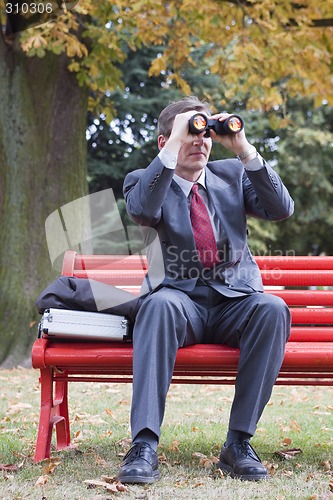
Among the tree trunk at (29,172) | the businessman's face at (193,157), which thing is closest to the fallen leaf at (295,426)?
the businessman's face at (193,157)

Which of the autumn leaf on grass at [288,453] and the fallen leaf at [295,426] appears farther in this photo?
the fallen leaf at [295,426]

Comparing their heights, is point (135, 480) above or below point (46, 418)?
below

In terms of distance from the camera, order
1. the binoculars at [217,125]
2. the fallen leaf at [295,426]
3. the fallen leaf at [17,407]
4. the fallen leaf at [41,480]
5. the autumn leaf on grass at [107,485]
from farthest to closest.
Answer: the fallen leaf at [17,407] → the fallen leaf at [295,426] → the binoculars at [217,125] → the fallen leaf at [41,480] → the autumn leaf on grass at [107,485]

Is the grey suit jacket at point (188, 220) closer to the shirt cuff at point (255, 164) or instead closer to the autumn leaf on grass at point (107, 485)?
the shirt cuff at point (255, 164)

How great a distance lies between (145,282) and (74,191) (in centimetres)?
487

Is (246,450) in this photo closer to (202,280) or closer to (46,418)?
(202,280)

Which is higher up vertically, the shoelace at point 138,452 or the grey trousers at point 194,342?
the grey trousers at point 194,342

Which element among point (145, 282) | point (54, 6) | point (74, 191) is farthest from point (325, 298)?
point (54, 6)

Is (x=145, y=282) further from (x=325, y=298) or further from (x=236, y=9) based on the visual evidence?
(x=236, y=9)

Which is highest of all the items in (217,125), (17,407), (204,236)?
(217,125)

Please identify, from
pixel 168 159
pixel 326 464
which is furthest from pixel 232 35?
pixel 326 464

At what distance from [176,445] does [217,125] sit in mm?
1657

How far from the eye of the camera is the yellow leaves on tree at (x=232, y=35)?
8.52 metres

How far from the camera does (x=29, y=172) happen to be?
8148 mm
